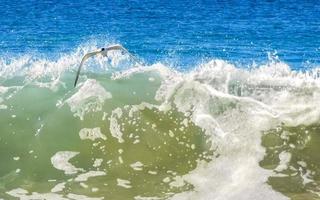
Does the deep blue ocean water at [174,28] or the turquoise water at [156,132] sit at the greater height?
the deep blue ocean water at [174,28]

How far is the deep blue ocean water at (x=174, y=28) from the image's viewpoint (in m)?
18.5

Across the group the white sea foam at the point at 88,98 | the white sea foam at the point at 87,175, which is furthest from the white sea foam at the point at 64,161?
the white sea foam at the point at 88,98

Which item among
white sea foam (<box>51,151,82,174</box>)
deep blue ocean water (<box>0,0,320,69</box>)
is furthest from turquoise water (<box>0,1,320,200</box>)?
deep blue ocean water (<box>0,0,320,69</box>)

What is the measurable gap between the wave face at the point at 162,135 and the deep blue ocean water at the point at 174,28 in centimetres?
603

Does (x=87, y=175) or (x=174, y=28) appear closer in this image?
(x=87, y=175)

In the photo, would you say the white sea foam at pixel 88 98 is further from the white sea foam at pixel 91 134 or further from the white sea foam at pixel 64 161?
the white sea foam at pixel 64 161

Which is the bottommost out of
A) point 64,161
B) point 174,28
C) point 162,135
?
point 64,161

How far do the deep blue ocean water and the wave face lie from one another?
6.03 m

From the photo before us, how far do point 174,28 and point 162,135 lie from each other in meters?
14.1

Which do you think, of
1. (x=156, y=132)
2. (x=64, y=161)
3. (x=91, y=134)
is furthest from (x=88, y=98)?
(x=64, y=161)

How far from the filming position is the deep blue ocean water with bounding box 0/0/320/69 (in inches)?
727

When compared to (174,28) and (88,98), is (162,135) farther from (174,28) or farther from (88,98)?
(174,28)

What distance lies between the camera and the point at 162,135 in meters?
8.99

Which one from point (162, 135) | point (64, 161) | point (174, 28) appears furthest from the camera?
point (174, 28)
